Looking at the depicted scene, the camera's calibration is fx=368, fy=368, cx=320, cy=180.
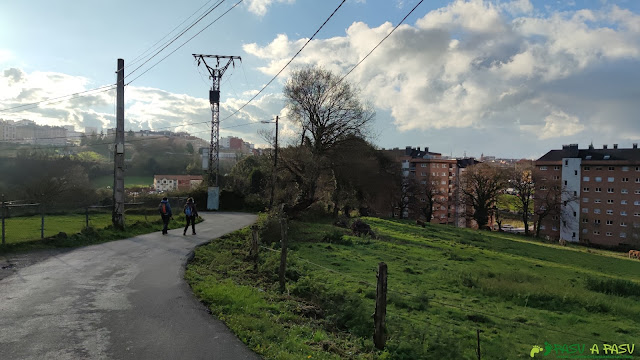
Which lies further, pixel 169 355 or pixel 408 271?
pixel 408 271

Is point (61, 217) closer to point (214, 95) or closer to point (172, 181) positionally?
point (214, 95)

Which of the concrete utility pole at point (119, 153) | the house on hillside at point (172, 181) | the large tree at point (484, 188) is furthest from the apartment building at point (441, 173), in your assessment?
the concrete utility pole at point (119, 153)

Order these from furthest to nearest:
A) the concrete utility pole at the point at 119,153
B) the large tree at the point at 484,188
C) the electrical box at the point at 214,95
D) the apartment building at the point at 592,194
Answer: the apartment building at the point at 592,194 < the large tree at the point at 484,188 < the electrical box at the point at 214,95 < the concrete utility pole at the point at 119,153

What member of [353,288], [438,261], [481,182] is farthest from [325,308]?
[481,182]

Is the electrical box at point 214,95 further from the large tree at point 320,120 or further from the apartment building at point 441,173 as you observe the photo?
the apartment building at point 441,173

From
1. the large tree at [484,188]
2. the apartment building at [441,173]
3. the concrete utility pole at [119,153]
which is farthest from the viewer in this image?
the apartment building at [441,173]

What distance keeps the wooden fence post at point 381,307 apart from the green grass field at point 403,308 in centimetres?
19

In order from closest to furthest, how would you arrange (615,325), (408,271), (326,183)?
(615,325) → (408,271) → (326,183)

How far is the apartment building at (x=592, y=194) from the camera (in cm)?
6512

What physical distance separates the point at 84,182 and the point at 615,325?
37.0 meters

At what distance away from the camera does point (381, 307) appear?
6484mm

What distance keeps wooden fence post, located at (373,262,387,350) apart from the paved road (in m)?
2.33

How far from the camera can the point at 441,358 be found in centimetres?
679

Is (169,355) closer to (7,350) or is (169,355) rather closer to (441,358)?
(7,350)
